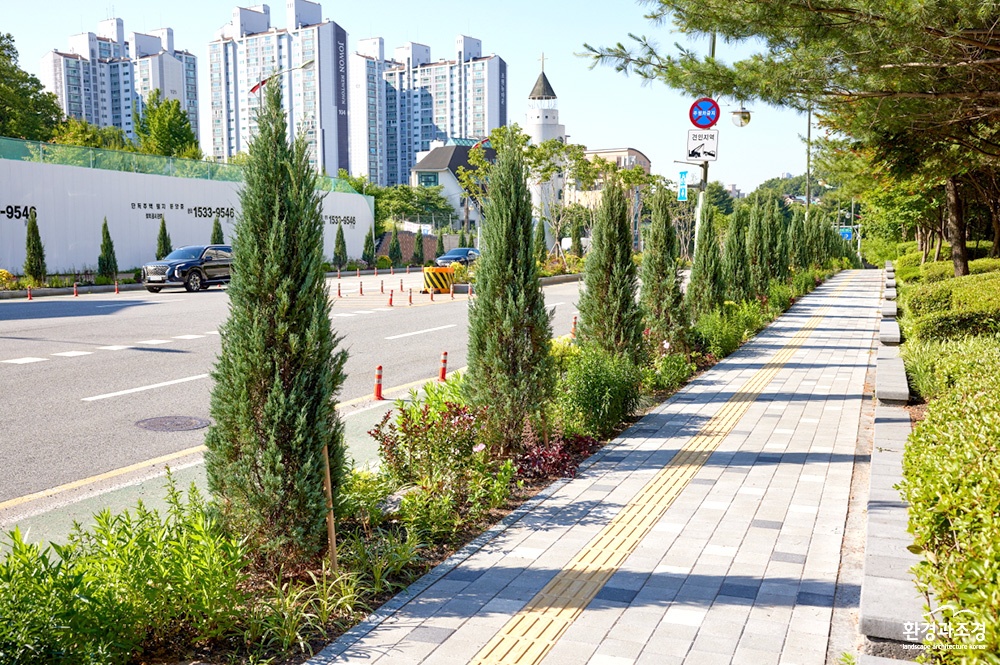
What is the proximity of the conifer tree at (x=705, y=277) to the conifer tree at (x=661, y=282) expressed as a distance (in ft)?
7.09

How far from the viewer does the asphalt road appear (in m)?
7.64

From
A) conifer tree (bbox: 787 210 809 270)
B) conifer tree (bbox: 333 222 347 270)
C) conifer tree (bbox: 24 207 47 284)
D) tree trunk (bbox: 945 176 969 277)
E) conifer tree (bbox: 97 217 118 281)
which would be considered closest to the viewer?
tree trunk (bbox: 945 176 969 277)

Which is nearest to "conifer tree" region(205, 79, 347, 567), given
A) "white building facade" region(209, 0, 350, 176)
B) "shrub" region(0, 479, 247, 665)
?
"shrub" region(0, 479, 247, 665)

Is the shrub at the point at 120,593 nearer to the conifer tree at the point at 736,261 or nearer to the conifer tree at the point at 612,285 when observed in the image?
the conifer tree at the point at 612,285

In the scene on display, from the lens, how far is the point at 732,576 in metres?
5.03

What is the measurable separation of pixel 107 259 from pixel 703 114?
26.3m

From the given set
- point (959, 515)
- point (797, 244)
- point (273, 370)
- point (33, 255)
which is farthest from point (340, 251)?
point (959, 515)

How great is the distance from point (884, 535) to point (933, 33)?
16.1 feet

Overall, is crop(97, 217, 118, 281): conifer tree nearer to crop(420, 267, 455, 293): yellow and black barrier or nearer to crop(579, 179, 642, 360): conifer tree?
crop(420, 267, 455, 293): yellow and black barrier

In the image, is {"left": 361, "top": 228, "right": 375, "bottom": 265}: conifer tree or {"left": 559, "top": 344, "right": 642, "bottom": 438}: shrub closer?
{"left": 559, "top": 344, "right": 642, "bottom": 438}: shrub

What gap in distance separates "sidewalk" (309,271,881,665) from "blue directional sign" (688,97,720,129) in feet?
25.4

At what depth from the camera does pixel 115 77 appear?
154375mm

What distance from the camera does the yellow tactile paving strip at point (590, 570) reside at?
4129 mm

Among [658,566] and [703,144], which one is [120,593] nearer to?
[658,566]
